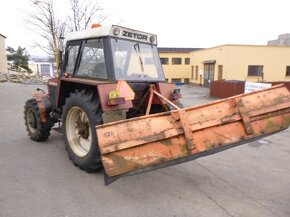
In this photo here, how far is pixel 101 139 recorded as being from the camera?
11.0ft

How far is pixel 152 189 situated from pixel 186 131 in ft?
3.41

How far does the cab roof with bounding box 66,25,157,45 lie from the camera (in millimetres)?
4484

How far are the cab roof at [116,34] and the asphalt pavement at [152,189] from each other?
2.19 m

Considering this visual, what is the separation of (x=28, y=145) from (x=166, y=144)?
12.6 ft

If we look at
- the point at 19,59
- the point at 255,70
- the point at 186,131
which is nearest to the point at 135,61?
the point at 186,131

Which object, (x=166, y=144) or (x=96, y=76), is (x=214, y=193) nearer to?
(x=166, y=144)

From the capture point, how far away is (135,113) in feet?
15.9

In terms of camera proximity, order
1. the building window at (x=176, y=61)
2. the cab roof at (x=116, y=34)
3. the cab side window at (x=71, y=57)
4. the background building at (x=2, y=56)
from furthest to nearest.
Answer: the building window at (x=176, y=61)
the background building at (x=2, y=56)
the cab side window at (x=71, y=57)
the cab roof at (x=116, y=34)

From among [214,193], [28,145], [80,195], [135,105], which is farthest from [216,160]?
[28,145]

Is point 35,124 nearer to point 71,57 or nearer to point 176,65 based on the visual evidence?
point 71,57

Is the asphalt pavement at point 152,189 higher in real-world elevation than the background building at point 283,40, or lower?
lower

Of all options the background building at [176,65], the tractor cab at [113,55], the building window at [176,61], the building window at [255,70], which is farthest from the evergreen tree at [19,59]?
the tractor cab at [113,55]

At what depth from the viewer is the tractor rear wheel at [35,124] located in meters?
6.14

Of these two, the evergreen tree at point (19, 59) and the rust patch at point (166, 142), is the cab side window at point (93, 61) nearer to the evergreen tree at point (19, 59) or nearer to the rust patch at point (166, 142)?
the rust patch at point (166, 142)
